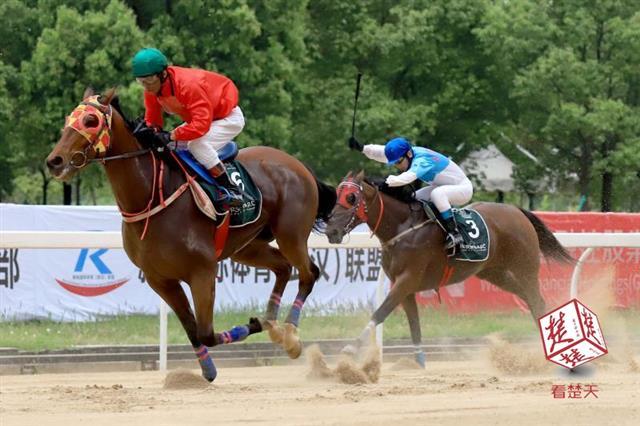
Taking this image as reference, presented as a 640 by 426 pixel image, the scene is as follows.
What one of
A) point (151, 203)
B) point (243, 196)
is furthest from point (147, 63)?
point (243, 196)

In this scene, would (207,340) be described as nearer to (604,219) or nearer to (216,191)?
(216,191)

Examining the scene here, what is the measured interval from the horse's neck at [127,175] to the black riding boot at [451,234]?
3559 mm

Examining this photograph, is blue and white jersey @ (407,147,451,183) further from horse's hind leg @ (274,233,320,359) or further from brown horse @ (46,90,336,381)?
horse's hind leg @ (274,233,320,359)

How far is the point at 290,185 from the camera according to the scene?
7875 millimetres

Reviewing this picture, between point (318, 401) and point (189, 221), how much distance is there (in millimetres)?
1406

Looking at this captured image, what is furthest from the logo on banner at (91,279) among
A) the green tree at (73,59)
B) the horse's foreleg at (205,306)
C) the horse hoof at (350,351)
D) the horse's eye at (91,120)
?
the green tree at (73,59)

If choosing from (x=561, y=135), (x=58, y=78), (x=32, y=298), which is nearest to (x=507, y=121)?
(x=561, y=135)

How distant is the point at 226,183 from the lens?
7.28m

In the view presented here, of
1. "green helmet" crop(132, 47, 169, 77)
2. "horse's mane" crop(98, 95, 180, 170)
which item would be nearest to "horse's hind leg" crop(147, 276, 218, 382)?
"horse's mane" crop(98, 95, 180, 170)

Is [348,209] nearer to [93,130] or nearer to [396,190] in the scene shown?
[396,190]

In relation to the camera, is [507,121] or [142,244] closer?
[142,244]

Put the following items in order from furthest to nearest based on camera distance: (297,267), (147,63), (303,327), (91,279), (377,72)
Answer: (377,72)
(91,279)
(303,327)
(297,267)
(147,63)

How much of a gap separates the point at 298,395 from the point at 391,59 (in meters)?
16.0

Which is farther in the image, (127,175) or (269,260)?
(269,260)
